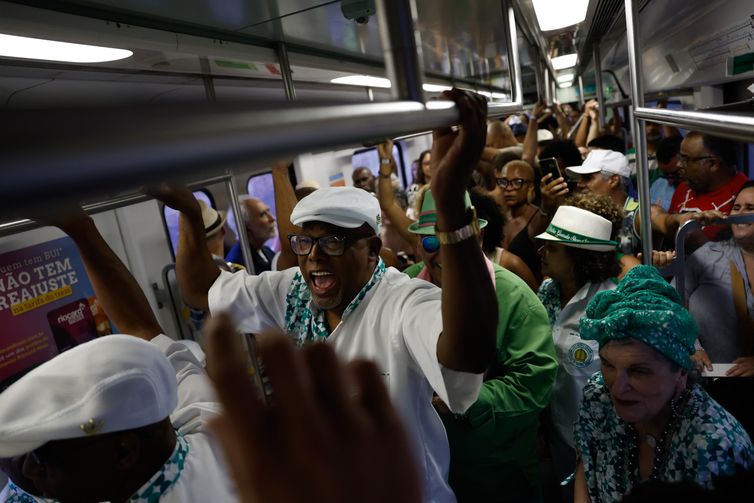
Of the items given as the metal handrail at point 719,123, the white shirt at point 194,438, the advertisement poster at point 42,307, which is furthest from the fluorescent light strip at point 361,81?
the metal handrail at point 719,123

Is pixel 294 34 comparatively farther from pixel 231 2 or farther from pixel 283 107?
pixel 283 107

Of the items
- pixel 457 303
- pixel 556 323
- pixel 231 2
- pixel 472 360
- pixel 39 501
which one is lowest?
pixel 556 323

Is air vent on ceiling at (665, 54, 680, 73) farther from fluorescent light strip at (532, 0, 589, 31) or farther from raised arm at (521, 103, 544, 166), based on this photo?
fluorescent light strip at (532, 0, 589, 31)

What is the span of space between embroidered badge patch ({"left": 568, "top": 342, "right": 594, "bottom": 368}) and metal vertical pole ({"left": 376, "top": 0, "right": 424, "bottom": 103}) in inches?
72.6

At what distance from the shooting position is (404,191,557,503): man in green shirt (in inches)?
74.3

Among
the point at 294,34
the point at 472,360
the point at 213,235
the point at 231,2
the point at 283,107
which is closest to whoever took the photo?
the point at 283,107

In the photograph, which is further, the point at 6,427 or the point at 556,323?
the point at 556,323

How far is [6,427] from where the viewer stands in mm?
1033

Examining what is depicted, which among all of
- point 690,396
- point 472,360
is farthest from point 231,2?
point 690,396

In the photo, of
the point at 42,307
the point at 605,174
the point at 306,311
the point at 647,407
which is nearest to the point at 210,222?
the point at 42,307

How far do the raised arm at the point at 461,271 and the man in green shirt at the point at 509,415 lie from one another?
0.72 meters

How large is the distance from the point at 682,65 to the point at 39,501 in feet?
15.5

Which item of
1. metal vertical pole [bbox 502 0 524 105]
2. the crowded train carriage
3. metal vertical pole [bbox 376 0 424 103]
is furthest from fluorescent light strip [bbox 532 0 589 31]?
metal vertical pole [bbox 376 0 424 103]

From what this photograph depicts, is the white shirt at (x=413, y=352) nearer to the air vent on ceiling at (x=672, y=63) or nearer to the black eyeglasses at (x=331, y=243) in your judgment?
the black eyeglasses at (x=331, y=243)
